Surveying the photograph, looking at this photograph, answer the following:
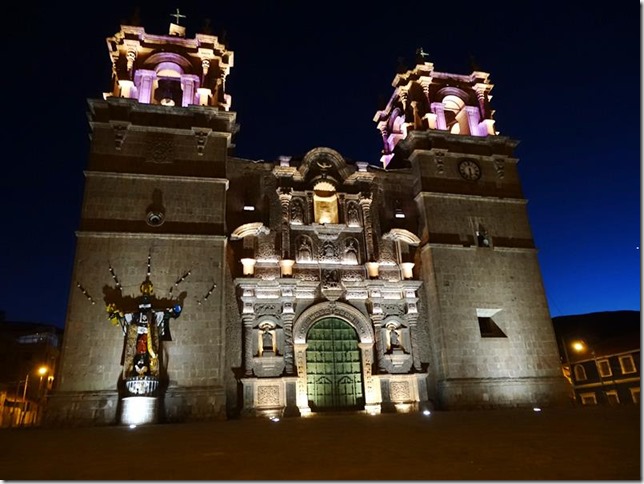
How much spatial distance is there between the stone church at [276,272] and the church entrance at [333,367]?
5 centimetres

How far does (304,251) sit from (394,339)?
4453mm

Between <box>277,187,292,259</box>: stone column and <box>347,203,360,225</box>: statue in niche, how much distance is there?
2.34 metres

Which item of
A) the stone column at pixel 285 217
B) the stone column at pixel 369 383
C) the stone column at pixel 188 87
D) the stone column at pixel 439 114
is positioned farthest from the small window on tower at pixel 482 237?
the stone column at pixel 188 87

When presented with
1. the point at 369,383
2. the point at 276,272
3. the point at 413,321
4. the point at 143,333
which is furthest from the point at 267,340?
the point at 413,321

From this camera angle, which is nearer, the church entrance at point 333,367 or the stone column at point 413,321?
the church entrance at point 333,367

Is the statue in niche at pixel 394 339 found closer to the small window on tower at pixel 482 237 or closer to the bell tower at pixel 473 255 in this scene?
the bell tower at pixel 473 255

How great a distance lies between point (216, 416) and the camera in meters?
13.3

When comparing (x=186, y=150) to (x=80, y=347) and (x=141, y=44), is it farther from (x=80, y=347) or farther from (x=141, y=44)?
(x=80, y=347)

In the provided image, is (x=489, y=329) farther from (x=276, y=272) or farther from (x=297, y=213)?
(x=297, y=213)

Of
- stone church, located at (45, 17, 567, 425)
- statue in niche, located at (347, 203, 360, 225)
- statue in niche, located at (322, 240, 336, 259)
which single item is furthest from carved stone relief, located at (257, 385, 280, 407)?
statue in niche, located at (347, 203, 360, 225)

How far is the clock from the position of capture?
1886 cm

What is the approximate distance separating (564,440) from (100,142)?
623 inches

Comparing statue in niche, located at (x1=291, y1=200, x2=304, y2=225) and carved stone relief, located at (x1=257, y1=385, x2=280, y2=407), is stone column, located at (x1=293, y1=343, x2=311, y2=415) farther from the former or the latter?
statue in niche, located at (x1=291, y1=200, x2=304, y2=225)

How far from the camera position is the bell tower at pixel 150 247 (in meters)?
13.1
